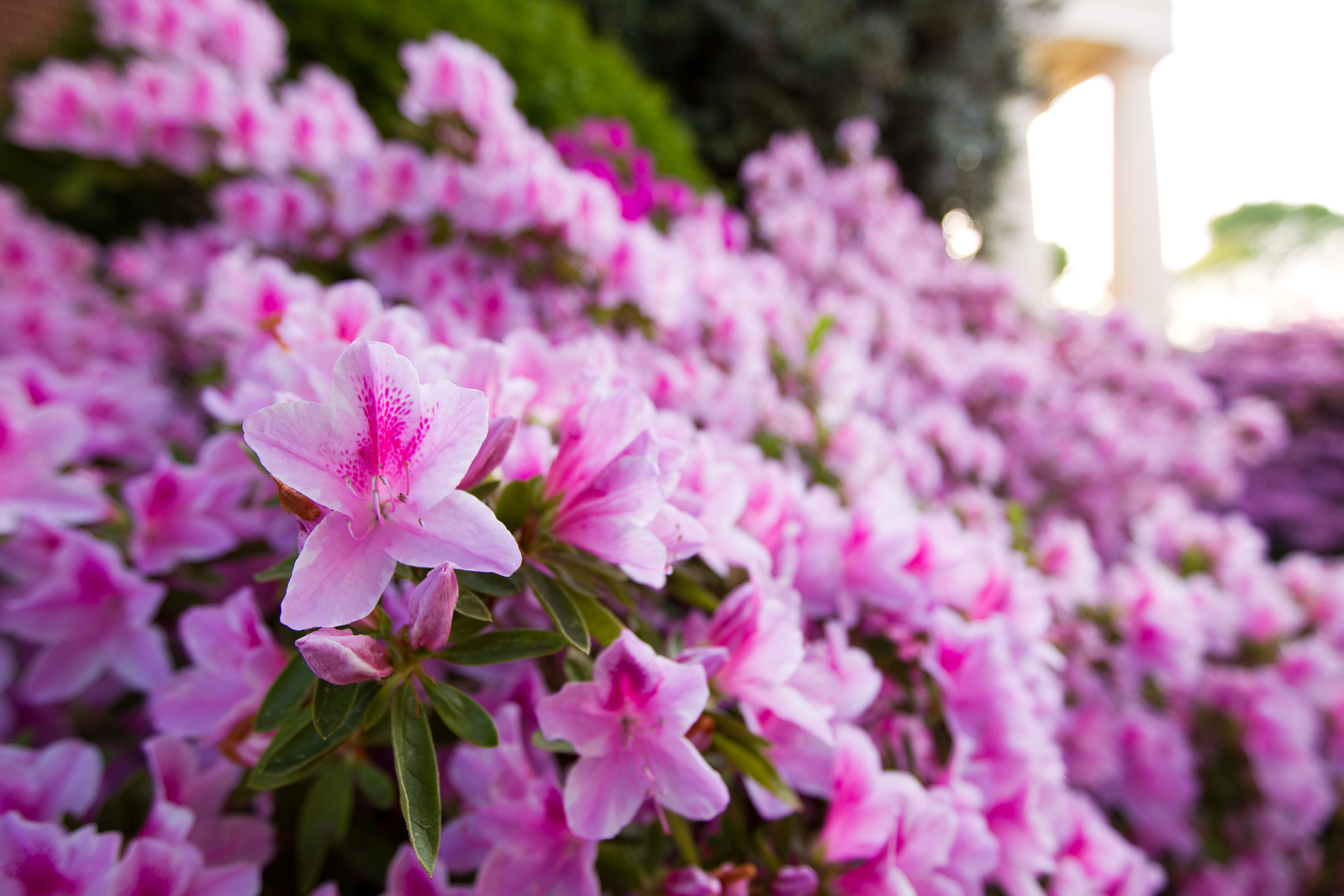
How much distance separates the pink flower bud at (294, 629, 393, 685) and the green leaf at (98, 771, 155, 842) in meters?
0.37

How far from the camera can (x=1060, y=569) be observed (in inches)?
53.0

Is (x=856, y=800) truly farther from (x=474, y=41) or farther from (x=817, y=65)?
(x=817, y=65)

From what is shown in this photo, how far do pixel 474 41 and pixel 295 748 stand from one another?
2.44 metres

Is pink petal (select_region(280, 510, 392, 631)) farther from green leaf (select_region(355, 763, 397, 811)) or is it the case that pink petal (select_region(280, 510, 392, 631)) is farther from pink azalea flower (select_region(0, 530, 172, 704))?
pink azalea flower (select_region(0, 530, 172, 704))

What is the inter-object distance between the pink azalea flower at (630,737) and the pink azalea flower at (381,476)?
138 millimetres

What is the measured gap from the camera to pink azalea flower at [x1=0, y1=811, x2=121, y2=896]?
0.50 metres

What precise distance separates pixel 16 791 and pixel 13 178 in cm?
304

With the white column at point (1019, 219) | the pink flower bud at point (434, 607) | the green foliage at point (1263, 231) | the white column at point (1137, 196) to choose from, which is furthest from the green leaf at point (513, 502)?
the green foliage at point (1263, 231)

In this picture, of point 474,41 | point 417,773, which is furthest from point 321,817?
point 474,41

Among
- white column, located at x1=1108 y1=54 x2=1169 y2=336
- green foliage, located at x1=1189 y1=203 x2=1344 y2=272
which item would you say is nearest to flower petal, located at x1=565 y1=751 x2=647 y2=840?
white column, located at x1=1108 y1=54 x2=1169 y2=336

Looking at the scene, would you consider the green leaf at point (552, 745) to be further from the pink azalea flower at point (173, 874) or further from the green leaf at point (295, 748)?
the pink azalea flower at point (173, 874)

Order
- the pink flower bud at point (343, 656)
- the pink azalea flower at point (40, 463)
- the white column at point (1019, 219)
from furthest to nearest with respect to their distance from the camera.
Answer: the white column at point (1019, 219)
the pink azalea flower at point (40, 463)
the pink flower bud at point (343, 656)

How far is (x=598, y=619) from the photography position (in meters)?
0.55

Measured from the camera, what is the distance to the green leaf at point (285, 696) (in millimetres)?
505
